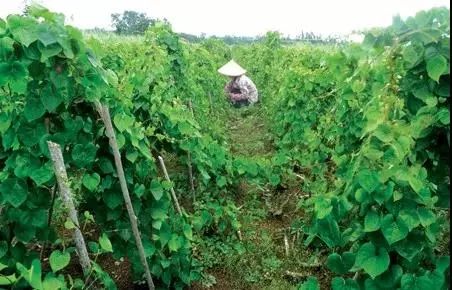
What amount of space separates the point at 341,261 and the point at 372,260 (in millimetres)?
221

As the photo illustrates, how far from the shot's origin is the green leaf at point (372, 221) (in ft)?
6.79

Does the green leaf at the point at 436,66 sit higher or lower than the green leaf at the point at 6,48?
higher

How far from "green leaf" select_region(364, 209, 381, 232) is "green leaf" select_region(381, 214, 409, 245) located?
0.09 ft

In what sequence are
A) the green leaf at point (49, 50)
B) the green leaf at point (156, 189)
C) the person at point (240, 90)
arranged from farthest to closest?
the person at point (240, 90), the green leaf at point (156, 189), the green leaf at point (49, 50)

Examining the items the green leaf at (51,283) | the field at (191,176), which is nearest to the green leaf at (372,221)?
the field at (191,176)

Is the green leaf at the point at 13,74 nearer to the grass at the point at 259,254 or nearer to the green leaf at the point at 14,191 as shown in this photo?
the green leaf at the point at 14,191

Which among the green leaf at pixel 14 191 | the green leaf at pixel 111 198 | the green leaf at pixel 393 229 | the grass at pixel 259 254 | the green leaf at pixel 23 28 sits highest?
the green leaf at pixel 23 28

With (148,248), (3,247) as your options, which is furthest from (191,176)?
(3,247)

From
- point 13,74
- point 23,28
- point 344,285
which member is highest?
point 23,28

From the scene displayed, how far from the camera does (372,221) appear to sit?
2.09 meters

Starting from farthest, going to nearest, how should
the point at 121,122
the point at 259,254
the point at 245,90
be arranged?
the point at 245,90 → the point at 259,254 → the point at 121,122

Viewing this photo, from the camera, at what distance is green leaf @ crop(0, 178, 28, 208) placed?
2670 millimetres

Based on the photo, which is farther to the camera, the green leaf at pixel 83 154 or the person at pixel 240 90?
the person at pixel 240 90

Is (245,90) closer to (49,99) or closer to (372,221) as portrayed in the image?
(49,99)
